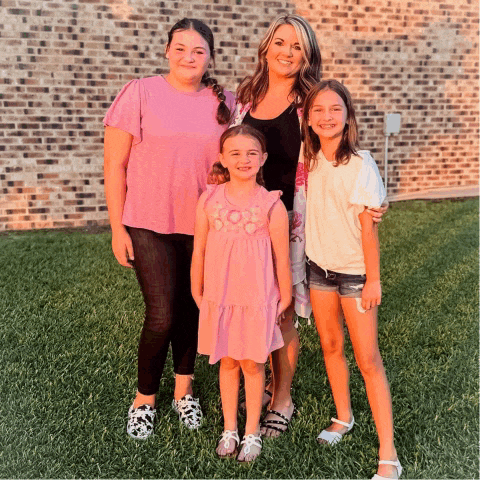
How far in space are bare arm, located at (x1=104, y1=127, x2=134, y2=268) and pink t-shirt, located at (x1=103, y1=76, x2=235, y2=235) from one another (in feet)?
0.09

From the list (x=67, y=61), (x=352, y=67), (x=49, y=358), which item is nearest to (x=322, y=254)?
(x=49, y=358)

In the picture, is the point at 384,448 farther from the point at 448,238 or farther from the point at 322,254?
the point at 448,238

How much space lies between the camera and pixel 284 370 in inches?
113

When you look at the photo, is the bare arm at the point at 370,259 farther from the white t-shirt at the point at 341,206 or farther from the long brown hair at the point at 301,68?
the long brown hair at the point at 301,68

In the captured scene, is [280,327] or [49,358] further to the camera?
[49,358]

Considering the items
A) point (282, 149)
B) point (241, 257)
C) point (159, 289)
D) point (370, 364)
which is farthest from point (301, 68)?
point (370, 364)

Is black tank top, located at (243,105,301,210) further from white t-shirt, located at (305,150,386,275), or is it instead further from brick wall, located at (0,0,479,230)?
brick wall, located at (0,0,479,230)

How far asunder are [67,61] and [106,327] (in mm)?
3866

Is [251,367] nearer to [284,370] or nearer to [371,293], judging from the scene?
[284,370]

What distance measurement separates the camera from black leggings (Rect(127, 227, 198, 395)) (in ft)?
8.64

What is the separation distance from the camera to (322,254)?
2.43 metres

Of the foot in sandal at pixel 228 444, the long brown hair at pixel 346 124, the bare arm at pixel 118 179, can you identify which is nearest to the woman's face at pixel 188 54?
the bare arm at pixel 118 179

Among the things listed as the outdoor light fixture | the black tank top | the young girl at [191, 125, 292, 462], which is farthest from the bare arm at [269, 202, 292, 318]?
the outdoor light fixture

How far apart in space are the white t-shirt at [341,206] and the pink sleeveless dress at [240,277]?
20cm
